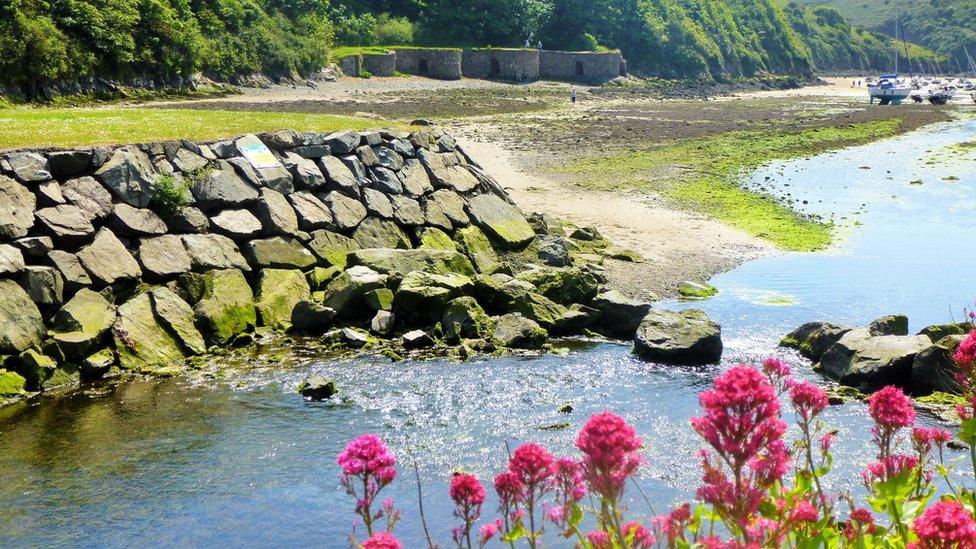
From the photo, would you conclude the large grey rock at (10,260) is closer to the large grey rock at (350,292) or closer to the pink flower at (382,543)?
the large grey rock at (350,292)

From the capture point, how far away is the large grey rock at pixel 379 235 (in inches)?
910

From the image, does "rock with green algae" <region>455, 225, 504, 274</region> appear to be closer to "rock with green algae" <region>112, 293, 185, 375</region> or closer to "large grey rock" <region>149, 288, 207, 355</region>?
"large grey rock" <region>149, 288, 207, 355</region>

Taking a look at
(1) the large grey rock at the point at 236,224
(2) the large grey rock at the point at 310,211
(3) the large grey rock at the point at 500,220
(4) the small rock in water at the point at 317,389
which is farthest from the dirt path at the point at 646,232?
(4) the small rock in water at the point at 317,389

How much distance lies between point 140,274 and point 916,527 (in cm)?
1719

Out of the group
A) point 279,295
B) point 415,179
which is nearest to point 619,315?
point 279,295

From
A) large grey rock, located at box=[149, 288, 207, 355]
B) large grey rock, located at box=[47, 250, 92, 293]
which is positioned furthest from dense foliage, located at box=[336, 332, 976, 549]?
large grey rock, located at box=[47, 250, 92, 293]

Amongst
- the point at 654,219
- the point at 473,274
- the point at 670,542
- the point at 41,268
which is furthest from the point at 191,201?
the point at 670,542

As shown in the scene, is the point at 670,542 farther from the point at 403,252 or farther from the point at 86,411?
the point at 403,252

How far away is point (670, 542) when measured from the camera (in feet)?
15.1

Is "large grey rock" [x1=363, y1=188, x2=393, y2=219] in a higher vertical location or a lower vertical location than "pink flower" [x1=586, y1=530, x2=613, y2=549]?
lower

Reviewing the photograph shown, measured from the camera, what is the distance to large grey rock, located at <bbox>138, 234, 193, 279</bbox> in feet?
62.3

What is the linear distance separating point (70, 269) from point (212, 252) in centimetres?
305

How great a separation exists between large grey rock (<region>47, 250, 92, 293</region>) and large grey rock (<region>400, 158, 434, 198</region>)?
364 inches

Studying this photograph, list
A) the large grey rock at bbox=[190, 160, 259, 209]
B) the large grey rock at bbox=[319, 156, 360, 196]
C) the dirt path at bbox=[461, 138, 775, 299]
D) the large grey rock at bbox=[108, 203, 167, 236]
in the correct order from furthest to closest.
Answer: the dirt path at bbox=[461, 138, 775, 299]
the large grey rock at bbox=[319, 156, 360, 196]
the large grey rock at bbox=[190, 160, 259, 209]
the large grey rock at bbox=[108, 203, 167, 236]
